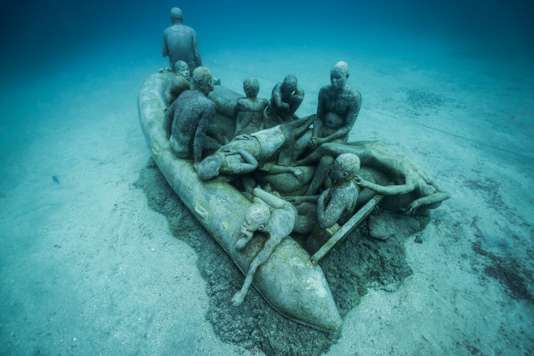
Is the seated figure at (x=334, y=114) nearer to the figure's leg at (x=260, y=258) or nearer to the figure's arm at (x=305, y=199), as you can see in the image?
the figure's arm at (x=305, y=199)

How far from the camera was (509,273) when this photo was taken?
143 inches

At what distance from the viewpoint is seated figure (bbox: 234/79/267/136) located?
4.47m

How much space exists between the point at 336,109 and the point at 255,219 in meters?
2.55

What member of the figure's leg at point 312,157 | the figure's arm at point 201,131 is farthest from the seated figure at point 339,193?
the figure's arm at point 201,131

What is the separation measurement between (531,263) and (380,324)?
9.48ft

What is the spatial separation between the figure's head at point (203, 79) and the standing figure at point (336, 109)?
1.90 metres

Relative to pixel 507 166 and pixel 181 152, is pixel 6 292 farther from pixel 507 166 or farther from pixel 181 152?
pixel 507 166

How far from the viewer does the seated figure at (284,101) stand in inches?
167

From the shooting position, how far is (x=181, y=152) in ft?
13.0

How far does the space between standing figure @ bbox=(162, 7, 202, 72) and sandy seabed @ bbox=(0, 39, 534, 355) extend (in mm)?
2575

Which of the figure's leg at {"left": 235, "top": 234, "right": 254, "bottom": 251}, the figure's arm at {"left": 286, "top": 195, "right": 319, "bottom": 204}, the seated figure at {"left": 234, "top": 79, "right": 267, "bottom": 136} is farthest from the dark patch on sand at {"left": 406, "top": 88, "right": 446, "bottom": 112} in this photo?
the figure's leg at {"left": 235, "top": 234, "right": 254, "bottom": 251}

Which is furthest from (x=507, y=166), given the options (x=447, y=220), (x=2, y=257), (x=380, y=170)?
(x=2, y=257)

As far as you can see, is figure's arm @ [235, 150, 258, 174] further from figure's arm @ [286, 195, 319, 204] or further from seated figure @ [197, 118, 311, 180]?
figure's arm @ [286, 195, 319, 204]

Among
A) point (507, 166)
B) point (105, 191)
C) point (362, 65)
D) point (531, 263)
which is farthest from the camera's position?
point (362, 65)
